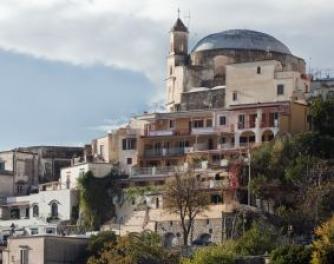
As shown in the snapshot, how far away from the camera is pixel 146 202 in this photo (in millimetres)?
77688

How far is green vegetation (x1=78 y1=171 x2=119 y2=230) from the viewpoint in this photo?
261ft

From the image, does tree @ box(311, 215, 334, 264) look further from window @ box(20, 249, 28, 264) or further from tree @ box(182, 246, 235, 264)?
window @ box(20, 249, 28, 264)

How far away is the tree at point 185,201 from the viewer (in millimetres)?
72500

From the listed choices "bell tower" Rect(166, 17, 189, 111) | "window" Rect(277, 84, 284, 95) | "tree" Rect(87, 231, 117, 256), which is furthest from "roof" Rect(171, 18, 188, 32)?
"tree" Rect(87, 231, 117, 256)

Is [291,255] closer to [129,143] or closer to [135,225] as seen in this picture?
[135,225]

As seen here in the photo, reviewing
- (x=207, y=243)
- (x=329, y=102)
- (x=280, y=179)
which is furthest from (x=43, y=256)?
(x=329, y=102)

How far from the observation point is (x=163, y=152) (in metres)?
83.3

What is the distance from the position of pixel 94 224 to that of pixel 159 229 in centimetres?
547

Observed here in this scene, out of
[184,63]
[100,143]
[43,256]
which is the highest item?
[184,63]

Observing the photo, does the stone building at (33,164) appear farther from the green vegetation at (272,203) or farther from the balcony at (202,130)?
the balcony at (202,130)

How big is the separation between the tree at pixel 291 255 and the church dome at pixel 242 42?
99.1ft

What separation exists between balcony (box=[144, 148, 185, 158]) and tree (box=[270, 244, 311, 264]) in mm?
23598

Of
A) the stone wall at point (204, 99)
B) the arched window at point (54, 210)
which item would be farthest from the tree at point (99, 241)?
the stone wall at point (204, 99)

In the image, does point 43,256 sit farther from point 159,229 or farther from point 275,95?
point 275,95
